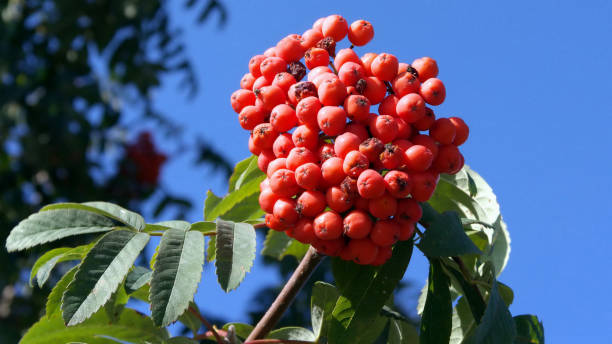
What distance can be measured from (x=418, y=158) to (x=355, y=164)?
126mm

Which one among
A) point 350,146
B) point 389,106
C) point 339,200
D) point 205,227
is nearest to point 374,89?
point 389,106

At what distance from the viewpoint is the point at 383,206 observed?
1221 mm

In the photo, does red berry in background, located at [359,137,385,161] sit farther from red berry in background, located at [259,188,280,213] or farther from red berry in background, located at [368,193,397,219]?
red berry in background, located at [259,188,280,213]

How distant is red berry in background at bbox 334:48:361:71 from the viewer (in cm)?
138

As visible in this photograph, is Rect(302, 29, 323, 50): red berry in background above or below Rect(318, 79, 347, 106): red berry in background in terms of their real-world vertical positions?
above

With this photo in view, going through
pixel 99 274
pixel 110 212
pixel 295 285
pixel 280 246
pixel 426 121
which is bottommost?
pixel 99 274

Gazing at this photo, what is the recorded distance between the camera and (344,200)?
4.08ft

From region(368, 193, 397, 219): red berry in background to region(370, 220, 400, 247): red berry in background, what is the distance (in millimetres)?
18

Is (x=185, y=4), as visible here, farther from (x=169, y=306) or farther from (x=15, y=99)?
(x=169, y=306)

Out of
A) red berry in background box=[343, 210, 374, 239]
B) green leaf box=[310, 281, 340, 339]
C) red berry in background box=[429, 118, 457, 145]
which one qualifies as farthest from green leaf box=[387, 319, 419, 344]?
red berry in background box=[429, 118, 457, 145]

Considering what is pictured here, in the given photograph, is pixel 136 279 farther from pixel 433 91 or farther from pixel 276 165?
pixel 433 91

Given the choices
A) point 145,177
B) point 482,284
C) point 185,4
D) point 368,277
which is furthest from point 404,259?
point 145,177

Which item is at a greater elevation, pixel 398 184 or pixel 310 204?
pixel 398 184

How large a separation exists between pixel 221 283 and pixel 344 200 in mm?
288
